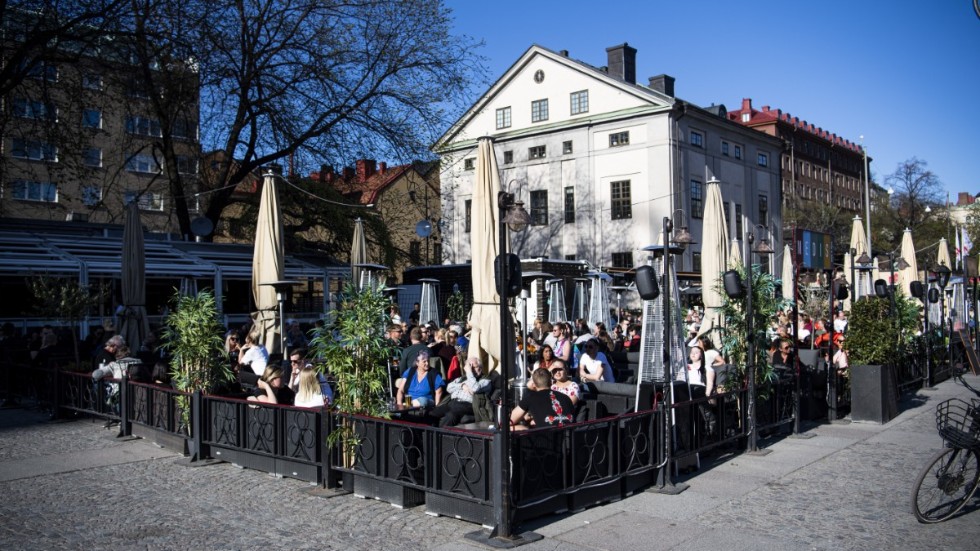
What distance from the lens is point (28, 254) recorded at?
21.2m

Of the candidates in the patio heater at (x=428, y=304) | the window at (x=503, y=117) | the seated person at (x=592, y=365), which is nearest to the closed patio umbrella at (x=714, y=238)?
the seated person at (x=592, y=365)

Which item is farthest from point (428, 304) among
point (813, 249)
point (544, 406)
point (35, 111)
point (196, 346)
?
point (544, 406)

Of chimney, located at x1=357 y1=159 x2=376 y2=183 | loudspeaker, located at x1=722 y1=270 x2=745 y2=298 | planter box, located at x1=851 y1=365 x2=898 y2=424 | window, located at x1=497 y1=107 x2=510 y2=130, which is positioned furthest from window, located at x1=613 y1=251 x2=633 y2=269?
loudspeaker, located at x1=722 y1=270 x2=745 y2=298

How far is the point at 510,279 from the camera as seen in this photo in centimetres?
735

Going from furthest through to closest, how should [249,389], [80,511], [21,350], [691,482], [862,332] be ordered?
[21,350] → [862,332] → [249,389] → [691,482] → [80,511]

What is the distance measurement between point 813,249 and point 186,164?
20.3 meters

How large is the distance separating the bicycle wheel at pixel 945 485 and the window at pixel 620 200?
36.7 m

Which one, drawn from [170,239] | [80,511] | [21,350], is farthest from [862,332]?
[170,239]

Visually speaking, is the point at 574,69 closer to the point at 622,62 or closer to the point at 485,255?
the point at 622,62

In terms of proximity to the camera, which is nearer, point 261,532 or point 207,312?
point 261,532

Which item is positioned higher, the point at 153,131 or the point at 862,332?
the point at 153,131

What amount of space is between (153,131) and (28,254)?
5537 mm

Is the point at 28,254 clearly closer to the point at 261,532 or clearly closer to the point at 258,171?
the point at 258,171

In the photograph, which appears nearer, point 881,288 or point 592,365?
point 592,365
